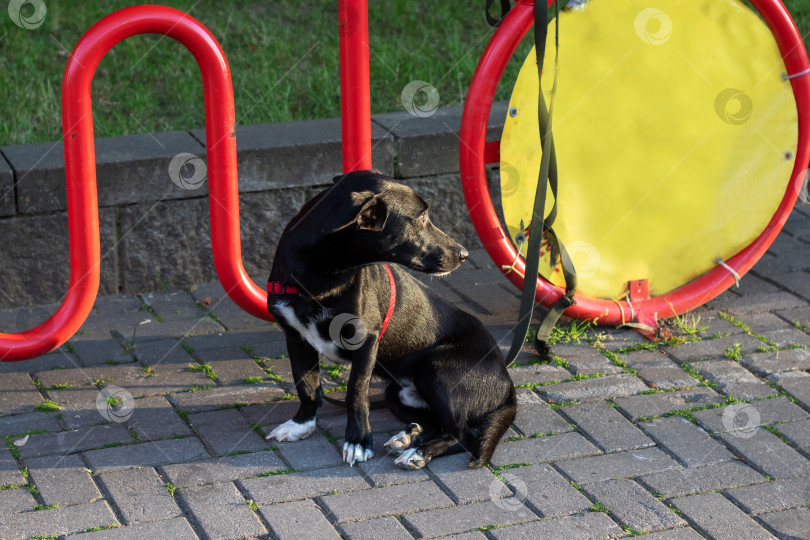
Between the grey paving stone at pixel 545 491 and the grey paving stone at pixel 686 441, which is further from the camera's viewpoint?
the grey paving stone at pixel 686 441

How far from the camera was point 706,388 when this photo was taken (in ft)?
12.1

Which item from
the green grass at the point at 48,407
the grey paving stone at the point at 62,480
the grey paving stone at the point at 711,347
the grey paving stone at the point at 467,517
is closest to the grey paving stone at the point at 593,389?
the grey paving stone at the point at 711,347

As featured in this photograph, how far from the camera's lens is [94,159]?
3.41 meters

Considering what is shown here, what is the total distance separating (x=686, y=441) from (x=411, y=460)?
39.4 inches

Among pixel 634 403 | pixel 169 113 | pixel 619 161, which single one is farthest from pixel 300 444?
pixel 169 113

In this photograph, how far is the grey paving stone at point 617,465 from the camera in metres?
3.11

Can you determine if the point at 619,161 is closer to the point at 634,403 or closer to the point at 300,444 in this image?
the point at 634,403

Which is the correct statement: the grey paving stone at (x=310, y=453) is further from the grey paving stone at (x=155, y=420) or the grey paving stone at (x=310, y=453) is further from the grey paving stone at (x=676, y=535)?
the grey paving stone at (x=676, y=535)

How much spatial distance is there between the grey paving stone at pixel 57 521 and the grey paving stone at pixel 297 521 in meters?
0.47

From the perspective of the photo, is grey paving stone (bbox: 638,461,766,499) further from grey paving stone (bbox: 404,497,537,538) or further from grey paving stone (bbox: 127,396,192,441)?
grey paving stone (bbox: 127,396,192,441)

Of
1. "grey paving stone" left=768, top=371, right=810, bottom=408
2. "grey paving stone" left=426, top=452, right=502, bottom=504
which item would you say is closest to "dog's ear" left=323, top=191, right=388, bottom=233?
"grey paving stone" left=426, top=452, right=502, bottom=504

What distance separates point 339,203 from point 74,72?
1.08m

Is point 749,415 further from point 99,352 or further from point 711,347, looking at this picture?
point 99,352

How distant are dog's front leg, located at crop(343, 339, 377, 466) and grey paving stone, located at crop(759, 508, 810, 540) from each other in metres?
1.29
